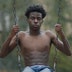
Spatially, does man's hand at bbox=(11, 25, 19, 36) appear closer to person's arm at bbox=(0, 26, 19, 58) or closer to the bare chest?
person's arm at bbox=(0, 26, 19, 58)

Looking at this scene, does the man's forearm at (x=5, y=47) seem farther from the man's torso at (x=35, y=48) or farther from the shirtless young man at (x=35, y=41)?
the man's torso at (x=35, y=48)

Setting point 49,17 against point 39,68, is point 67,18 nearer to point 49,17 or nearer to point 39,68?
point 49,17

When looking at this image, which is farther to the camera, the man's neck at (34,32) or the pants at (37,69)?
the man's neck at (34,32)

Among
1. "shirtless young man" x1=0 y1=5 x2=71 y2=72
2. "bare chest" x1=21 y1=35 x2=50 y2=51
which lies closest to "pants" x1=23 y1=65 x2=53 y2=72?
"shirtless young man" x1=0 y1=5 x2=71 y2=72

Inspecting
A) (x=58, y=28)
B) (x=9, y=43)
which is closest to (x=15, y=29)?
(x=9, y=43)

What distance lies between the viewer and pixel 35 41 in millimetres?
4258

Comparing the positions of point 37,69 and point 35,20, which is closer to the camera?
point 37,69

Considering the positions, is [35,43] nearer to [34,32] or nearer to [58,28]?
[34,32]

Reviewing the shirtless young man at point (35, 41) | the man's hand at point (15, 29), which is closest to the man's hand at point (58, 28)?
the shirtless young man at point (35, 41)

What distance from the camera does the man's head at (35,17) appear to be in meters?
4.15

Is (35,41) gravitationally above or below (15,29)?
below

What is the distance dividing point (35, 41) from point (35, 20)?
0.20 meters

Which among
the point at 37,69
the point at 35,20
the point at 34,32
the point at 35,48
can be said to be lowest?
the point at 37,69

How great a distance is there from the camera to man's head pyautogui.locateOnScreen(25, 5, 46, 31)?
415 centimetres
